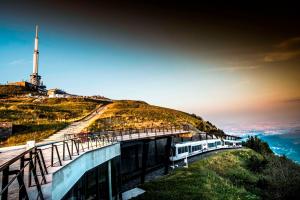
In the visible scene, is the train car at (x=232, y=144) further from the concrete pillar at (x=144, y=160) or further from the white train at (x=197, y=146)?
the concrete pillar at (x=144, y=160)

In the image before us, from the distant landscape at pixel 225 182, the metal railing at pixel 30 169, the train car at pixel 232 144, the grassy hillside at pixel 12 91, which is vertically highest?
the grassy hillside at pixel 12 91

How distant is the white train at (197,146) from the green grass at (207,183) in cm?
282

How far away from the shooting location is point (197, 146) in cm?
4078

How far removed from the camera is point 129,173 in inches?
1026

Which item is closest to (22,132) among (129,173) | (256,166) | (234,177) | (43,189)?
(129,173)

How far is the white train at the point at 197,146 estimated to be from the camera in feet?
112

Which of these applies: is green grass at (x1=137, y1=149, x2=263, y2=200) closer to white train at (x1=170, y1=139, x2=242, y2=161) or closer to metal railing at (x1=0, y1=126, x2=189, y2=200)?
white train at (x1=170, y1=139, x2=242, y2=161)

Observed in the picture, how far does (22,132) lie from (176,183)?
28.0m

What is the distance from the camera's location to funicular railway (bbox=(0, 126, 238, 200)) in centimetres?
814

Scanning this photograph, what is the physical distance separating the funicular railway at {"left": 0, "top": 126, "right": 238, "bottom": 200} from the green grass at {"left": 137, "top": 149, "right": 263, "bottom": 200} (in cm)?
301

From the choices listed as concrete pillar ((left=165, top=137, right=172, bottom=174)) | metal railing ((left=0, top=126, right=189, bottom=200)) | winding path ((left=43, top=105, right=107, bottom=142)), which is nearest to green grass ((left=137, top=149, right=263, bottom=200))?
concrete pillar ((left=165, top=137, right=172, bottom=174))

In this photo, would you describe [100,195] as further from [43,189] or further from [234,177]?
[234,177]

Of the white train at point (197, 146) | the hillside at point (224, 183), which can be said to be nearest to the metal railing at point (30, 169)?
the hillside at point (224, 183)

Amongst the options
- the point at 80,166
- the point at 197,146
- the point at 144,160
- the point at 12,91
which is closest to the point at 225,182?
the point at 144,160
